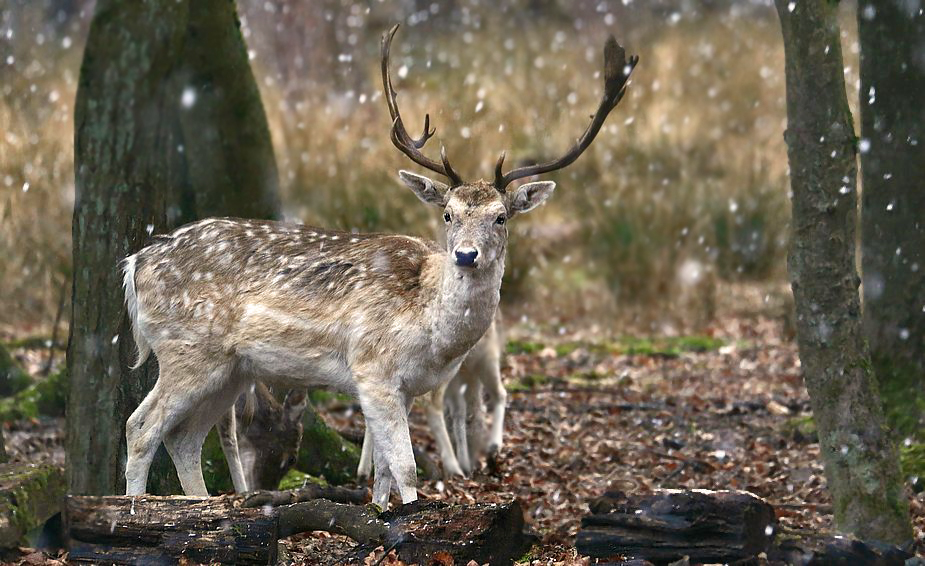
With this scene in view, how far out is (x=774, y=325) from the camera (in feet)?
50.8

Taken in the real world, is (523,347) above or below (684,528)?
above

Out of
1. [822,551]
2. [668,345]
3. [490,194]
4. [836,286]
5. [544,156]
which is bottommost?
[822,551]

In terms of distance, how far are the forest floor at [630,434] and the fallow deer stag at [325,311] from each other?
0.88m

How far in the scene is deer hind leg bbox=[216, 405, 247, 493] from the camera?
7.12 metres

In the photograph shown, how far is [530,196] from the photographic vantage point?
686cm

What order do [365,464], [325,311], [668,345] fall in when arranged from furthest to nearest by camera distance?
[668,345]
[365,464]
[325,311]

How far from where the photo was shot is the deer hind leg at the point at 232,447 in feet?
23.4

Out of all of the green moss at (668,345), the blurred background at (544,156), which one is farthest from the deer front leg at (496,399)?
the green moss at (668,345)

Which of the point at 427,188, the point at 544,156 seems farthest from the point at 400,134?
the point at 544,156

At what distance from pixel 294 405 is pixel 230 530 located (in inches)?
80.8

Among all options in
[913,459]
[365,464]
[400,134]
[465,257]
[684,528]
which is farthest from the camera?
[365,464]

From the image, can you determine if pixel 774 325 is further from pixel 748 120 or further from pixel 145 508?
pixel 145 508

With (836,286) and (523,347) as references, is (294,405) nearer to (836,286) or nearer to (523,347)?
(836,286)

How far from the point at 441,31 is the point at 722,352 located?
15705mm
